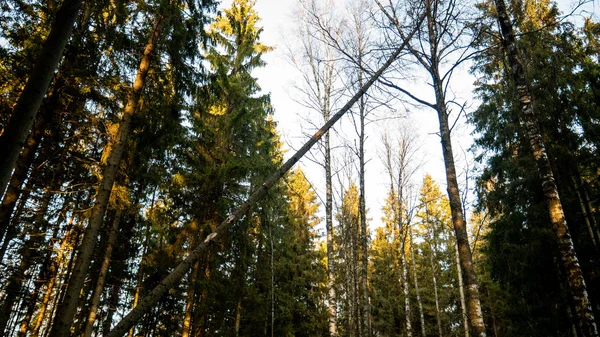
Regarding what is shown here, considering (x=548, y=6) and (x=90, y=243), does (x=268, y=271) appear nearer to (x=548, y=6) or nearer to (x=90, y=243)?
(x=90, y=243)

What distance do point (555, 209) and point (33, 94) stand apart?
6.96 metres

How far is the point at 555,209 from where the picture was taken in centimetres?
523

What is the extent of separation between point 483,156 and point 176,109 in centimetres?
1277

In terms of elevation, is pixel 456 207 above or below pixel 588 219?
below

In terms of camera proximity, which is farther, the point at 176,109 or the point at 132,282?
the point at 132,282

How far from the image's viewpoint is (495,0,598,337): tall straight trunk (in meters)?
4.49

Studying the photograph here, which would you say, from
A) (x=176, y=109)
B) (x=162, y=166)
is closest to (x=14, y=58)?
(x=176, y=109)

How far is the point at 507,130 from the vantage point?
11.5 m

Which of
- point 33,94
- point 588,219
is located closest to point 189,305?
point 33,94

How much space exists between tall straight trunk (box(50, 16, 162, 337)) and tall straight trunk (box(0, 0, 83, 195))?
15.5ft

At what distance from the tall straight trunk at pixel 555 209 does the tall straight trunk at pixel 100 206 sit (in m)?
7.80

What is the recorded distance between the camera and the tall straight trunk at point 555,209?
4.49m

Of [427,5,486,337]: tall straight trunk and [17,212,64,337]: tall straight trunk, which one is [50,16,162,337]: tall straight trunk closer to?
[17,212,64,337]: tall straight trunk

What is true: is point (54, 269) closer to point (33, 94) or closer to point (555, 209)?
point (33, 94)
